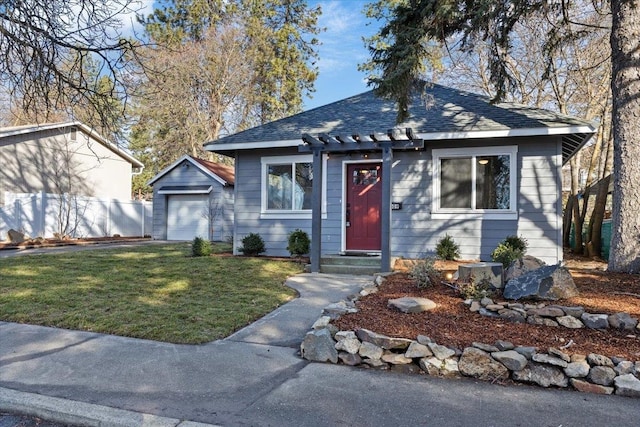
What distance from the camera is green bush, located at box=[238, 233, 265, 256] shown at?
35.9 ft

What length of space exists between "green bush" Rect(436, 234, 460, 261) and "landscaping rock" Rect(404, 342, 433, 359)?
228 inches

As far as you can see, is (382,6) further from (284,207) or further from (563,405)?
(563,405)

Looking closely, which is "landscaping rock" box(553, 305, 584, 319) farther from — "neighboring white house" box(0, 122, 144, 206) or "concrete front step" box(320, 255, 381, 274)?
"neighboring white house" box(0, 122, 144, 206)

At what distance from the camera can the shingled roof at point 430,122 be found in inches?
355

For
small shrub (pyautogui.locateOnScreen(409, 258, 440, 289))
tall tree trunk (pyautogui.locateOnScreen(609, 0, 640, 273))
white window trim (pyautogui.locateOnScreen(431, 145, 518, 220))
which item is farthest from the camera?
white window trim (pyautogui.locateOnScreen(431, 145, 518, 220))

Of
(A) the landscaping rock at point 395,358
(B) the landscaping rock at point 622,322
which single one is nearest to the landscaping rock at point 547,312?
(B) the landscaping rock at point 622,322

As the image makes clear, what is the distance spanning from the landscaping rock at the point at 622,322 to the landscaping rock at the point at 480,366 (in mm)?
1487

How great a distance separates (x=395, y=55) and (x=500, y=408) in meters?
7.09

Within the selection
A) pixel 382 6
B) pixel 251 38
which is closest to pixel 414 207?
pixel 382 6

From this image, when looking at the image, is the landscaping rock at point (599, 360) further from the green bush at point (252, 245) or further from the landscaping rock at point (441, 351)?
the green bush at point (252, 245)

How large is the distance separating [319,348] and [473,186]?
6.75 metres

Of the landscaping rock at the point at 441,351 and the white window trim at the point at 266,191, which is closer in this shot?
the landscaping rock at the point at 441,351

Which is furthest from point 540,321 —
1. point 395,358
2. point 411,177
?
point 411,177

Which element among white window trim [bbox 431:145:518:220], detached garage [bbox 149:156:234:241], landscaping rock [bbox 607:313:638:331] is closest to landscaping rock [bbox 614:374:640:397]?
landscaping rock [bbox 607:313:638:331]
